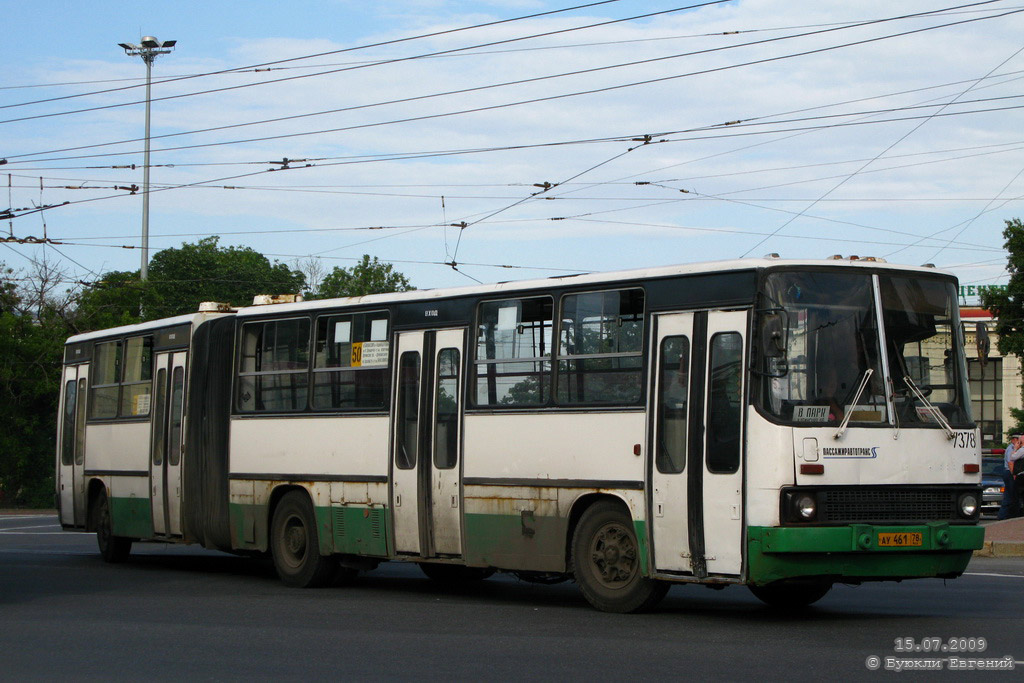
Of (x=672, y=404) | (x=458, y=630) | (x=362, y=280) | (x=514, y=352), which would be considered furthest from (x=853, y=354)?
(x=362, y=280)

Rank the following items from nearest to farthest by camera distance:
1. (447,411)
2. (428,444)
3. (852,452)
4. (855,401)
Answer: (852,452) < (855,401) < (447,411) < (428,444)

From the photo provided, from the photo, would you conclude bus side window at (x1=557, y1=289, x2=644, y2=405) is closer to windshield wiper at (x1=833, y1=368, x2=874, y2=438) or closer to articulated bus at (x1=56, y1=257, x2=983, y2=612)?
articulated bus at (x1=56, y1=257, x2=983, y2=612)

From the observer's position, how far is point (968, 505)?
1170 centimetres

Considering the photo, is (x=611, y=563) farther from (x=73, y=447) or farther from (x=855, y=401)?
(x=73, y=447)

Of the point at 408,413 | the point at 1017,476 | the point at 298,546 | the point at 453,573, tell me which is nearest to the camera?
the point at 408,413

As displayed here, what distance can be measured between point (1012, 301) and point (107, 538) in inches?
1160

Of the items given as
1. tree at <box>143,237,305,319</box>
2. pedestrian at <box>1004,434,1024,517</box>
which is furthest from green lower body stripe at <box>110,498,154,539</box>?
tree at <box>143,237,305,319</box>

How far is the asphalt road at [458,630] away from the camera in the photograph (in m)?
9.29

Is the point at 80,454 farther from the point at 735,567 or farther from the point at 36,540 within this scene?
the point at 735,567

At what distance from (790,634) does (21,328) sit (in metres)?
42.4

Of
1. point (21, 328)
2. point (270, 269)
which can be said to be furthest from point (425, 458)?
point (270, 269)

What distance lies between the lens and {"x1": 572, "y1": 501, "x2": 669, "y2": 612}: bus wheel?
40.0 feet

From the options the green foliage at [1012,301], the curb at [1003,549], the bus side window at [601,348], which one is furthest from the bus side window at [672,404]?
the green foliage at [1012,301]

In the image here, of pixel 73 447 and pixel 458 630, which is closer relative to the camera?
pixel 458 630
